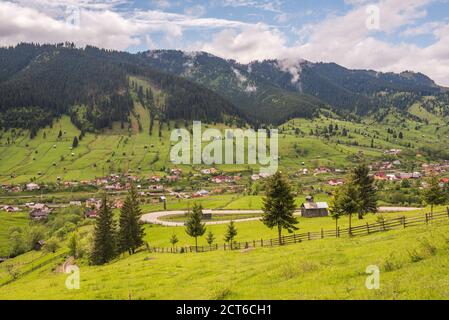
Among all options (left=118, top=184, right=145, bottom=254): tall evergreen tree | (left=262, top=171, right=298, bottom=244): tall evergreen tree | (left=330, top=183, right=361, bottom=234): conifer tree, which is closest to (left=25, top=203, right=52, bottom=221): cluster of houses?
(left=118, top=184, right=145, bottom=254): tall evergreen tree

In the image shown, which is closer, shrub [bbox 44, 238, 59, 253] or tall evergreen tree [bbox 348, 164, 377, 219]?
tall evergreen tree [bbox 348, 164, 377, 219]

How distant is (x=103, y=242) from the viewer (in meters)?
70.1

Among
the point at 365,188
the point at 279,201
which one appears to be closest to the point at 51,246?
the point at 279,201

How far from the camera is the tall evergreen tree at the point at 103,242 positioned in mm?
69438

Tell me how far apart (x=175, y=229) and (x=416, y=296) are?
8999cm

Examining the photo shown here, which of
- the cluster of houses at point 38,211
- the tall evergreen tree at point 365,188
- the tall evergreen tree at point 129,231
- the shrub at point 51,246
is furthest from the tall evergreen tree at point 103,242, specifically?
the cluster of houses at point 38,211

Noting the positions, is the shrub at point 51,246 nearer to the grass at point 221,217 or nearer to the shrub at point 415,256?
the grass at point 221,217

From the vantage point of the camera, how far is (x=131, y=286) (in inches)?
1252

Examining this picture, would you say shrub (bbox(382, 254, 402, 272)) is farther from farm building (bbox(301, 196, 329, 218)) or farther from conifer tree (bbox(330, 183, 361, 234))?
farm building (bbox(301, 196, 329, 218))

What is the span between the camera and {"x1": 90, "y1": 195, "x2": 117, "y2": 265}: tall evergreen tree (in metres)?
69.4
